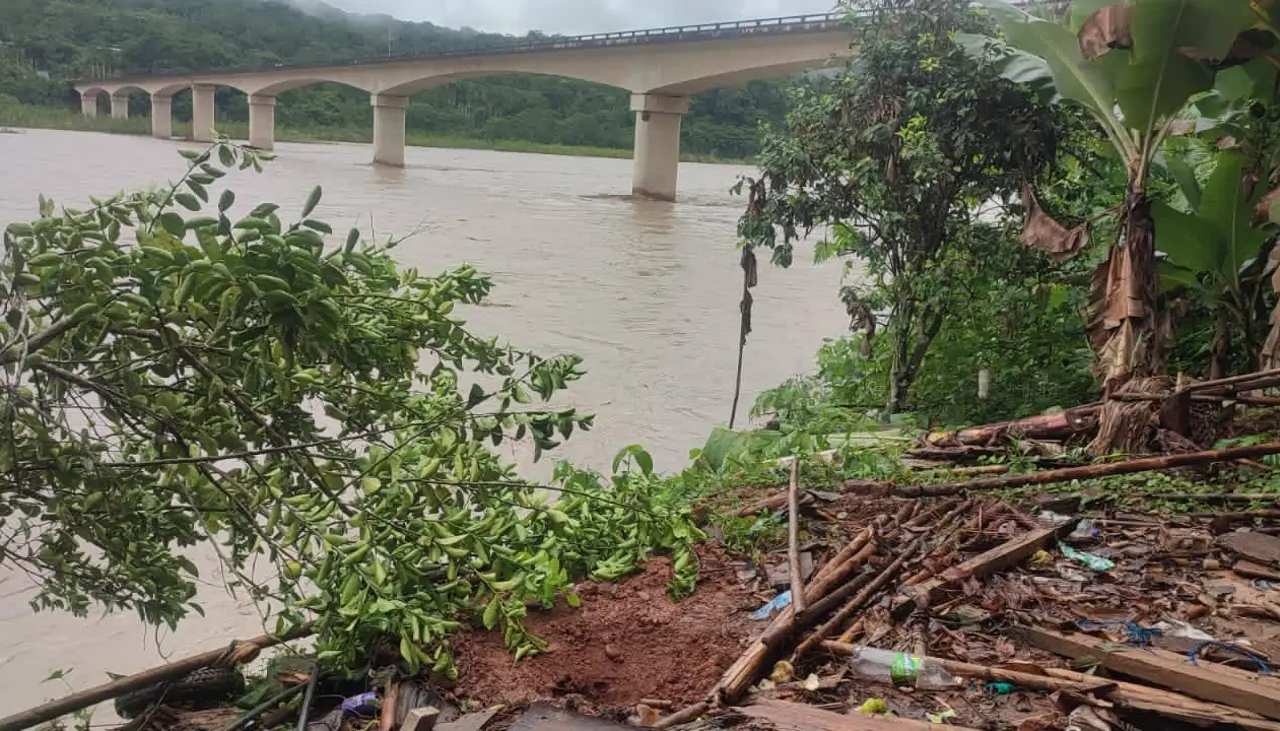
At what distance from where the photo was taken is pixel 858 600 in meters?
2.76

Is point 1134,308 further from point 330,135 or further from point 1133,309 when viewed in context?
point 330,135

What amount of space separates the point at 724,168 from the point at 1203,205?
5115 cm

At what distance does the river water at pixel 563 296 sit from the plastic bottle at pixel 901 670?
1.86m

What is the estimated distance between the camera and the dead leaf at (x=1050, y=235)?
489cm

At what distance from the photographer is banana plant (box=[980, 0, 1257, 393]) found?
4137mm

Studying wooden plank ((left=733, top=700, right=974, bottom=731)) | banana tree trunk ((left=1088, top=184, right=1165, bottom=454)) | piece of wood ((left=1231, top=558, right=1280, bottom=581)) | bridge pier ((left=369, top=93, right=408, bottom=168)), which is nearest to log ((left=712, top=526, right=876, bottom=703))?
wooden plank ((left=733, top=700, right=974, bottom=731))

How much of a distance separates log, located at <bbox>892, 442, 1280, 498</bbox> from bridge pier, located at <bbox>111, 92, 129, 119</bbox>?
2433 inches

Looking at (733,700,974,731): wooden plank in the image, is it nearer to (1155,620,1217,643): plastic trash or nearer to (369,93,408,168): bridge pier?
(1155,620,1217,643): plastic trash

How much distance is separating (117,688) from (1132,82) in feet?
14.4

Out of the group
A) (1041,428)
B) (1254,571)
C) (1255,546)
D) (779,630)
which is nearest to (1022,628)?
(779,630)

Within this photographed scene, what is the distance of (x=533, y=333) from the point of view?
11078 mm

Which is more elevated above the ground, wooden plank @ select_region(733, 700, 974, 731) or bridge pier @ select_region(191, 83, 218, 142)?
bridge pier @ select_region(191, 83, 218, 142)

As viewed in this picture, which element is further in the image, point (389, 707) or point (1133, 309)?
point (1133, 309)

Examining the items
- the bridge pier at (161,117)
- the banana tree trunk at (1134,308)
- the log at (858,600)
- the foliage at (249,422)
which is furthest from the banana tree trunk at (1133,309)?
the bridge pier at (161,117)
